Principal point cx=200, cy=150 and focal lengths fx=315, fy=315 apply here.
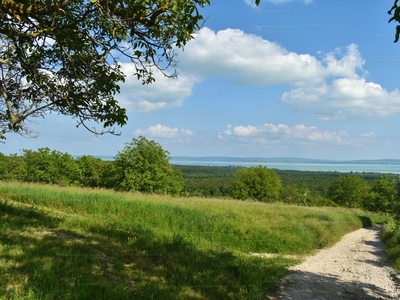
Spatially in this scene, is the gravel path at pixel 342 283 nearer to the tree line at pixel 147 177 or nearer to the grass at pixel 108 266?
the grass at pixel 108 266

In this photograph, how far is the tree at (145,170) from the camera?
46438 millimetres

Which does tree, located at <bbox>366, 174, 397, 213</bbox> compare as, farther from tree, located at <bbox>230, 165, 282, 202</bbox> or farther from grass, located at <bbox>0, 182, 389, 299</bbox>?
grass, located at <bbox>0, 182, 389, 299</bbox>

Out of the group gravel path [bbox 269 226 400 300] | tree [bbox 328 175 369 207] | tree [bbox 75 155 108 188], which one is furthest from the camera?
tree [bbox 328 175 369 207]

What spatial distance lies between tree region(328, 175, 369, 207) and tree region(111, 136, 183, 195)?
45.3 meters

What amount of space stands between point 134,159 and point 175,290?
4362 centimetres

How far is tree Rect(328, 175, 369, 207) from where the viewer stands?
7450cm

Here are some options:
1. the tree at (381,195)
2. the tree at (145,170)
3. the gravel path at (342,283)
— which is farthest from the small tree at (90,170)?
the tree at (381,195)

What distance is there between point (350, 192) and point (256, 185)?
84.3ft

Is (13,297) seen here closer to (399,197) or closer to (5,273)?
(5,273)

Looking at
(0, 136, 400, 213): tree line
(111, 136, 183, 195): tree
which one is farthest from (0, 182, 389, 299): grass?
(111, 136, 183, 195): tree

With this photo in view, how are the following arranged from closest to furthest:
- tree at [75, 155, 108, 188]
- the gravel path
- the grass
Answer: the grass → the gravel path → tree at [75, 155, 108, 188]

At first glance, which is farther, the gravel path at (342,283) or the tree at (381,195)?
the tree at (381,195)

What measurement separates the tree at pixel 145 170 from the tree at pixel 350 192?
45.3 metres

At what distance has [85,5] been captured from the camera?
5.92 metres
